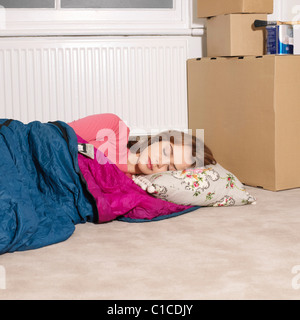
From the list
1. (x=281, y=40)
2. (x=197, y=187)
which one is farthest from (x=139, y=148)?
(x=281, y=40)

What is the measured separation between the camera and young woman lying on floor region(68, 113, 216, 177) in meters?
2.22

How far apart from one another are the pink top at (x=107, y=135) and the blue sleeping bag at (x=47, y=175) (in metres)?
0.26

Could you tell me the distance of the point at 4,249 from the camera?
1.57 metres

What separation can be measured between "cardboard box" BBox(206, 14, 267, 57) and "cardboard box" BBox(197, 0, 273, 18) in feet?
0.09

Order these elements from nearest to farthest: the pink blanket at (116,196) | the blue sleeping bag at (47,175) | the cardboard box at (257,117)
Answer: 1. the blue sleeping bag at (47,175)
2. the pink blanket at (116,196)
3. the cardboard box at (257,117)

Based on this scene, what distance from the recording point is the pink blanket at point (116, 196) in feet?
6.44

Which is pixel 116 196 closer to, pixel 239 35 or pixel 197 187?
pixel 197 187

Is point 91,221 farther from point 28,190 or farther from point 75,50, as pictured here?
point 75,50

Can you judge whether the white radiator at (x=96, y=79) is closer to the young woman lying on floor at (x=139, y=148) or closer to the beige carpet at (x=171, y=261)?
the young woman lying on floor at (x=139, y=148)

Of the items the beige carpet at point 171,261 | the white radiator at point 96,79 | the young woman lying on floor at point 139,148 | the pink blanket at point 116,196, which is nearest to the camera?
the beige carpet at point 171,261

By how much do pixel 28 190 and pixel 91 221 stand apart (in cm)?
32

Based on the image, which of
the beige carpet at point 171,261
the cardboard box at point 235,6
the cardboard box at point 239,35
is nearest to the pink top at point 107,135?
the beige carpet at point 171,261
